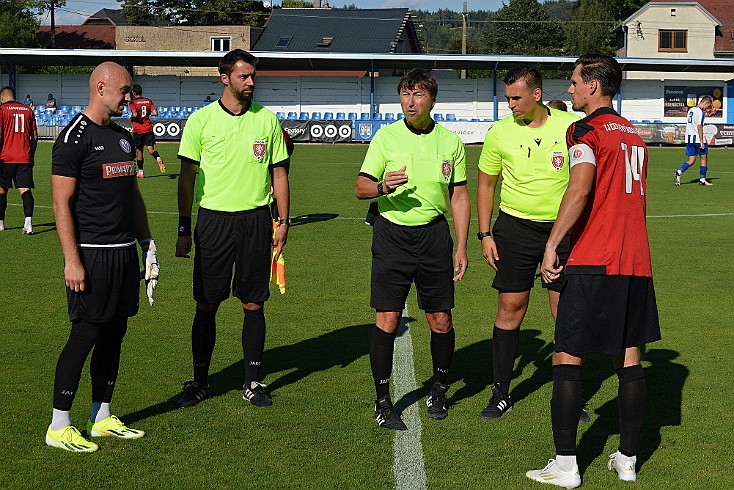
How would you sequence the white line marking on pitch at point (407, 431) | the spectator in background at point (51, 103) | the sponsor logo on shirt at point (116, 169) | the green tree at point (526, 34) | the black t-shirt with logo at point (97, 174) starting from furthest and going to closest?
the green tree at point (526, 34) < the spectator in background at point (51, 103) < the sponsor logo on shirt at point (116, 169) < the black t-shirt with logo at point (97, 174) < the white line marking on pitch at point (407, 431)

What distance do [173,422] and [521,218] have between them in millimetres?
2573

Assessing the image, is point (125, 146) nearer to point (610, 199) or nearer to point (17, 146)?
point (610, 199)

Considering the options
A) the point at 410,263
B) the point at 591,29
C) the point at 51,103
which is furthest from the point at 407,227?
the point at 591,29

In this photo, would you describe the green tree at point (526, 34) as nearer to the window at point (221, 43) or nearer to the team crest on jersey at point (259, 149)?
the window at point (221, 43)

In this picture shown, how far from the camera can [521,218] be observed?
602 centimetres

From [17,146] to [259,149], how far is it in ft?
28.4

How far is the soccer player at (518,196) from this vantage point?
5.91 metres

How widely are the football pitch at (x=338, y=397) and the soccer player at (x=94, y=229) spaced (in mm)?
458

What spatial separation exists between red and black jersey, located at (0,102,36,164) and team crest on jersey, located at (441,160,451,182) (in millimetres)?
9417

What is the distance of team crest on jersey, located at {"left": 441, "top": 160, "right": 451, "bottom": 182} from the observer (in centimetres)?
575

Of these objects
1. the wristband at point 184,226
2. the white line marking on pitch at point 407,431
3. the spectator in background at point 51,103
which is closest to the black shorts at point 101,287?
the wristband at point 184,226

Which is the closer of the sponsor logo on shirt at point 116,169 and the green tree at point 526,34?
the sponsor logo on shirt at point 116,169

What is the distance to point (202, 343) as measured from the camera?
622cm

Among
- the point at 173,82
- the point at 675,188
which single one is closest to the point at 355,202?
the point at 675,188
